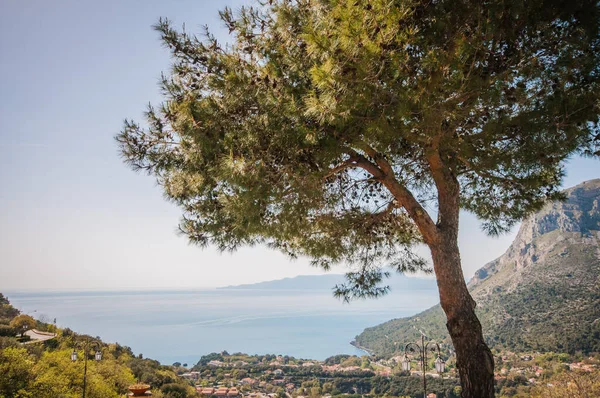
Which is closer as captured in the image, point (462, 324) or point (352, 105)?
point (352, 105)

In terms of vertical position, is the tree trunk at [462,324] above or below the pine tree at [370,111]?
below

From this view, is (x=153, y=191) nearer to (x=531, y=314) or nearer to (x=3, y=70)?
(x=3, y=70)

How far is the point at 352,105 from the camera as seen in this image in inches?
91.0

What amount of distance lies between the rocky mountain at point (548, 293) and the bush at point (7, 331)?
15.2m

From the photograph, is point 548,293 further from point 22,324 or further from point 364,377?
point 22,324

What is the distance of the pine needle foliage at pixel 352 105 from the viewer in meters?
2.30

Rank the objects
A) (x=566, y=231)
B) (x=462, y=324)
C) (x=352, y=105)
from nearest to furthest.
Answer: (x=352, y=105)
(x=462, y=324)
(x=566, y=231)

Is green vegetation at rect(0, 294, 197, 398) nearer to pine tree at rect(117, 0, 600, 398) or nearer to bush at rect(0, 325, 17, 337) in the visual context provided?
bush at rect(0, 325, 17, 337)

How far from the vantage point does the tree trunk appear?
106 inches

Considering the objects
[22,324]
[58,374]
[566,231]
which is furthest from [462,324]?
[566,231]

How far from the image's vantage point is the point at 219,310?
132 meters

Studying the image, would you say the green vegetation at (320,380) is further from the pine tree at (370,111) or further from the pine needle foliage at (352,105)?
the pine needle foliage at (352,105)

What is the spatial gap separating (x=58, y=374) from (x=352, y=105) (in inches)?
408

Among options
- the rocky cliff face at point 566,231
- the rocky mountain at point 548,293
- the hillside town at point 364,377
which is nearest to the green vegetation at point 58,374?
the hillside town at point 364,377
